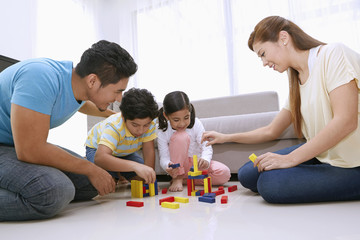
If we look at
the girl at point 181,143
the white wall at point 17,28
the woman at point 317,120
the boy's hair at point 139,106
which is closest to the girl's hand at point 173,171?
the girl at point 181,143

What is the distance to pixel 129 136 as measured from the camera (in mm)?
1715

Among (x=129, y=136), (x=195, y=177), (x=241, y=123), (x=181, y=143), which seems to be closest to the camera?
(x=195, y=177)

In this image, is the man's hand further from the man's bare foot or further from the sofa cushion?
the sofa cushion

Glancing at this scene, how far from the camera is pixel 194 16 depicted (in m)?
4.02

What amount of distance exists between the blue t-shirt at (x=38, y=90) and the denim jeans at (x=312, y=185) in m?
0.92

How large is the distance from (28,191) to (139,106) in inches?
28.3

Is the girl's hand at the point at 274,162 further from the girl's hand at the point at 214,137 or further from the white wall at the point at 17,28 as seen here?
the white wall at the point at 17,28

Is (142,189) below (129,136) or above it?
below

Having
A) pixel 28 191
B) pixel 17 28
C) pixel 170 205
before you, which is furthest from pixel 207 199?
pixel 17 28

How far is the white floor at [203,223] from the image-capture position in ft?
2.79

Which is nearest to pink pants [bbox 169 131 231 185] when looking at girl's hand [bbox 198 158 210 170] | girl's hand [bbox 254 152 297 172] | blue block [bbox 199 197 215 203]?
girl's hand [bbox 198 158 210 170]

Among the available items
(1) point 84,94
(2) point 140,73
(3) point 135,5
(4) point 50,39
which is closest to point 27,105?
(1) point 84,94

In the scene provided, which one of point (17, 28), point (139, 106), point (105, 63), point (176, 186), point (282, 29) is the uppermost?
point (17, 28)

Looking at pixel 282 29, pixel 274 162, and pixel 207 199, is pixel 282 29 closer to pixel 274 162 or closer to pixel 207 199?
pixel 274 162
